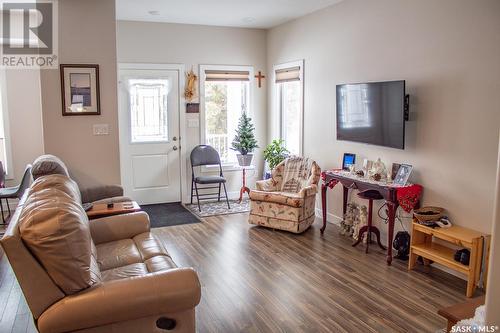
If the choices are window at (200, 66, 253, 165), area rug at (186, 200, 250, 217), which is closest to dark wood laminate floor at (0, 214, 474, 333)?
area rug at (186, 200, 250, 217)

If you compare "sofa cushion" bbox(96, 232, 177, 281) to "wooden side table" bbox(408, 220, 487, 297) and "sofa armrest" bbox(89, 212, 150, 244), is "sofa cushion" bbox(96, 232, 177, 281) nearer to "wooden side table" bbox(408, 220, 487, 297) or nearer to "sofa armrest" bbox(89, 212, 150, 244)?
"sofa armrest" bbox(89, 212, 150, 244)

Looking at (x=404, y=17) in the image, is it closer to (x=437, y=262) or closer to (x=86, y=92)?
(x=437, y=262)

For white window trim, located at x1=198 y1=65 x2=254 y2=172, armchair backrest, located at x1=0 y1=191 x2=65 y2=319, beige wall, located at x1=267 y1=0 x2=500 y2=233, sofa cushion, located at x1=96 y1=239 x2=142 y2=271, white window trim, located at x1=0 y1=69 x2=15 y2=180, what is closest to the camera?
armchair backrest, located at x1=0 y1=191 x2=65 y2=319

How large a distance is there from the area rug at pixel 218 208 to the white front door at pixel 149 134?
1.88 ft

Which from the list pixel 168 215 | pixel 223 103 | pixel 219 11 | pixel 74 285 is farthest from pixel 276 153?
pixel 74 285

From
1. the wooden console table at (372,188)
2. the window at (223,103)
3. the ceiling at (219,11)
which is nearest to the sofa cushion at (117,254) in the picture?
the wooden console table at (372,188)

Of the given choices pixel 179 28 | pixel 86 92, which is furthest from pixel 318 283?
pixel 179 28

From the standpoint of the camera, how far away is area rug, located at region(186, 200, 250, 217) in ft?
20.3

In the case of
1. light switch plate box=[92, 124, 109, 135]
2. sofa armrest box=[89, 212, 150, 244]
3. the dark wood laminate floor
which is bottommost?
the dark wood laminate floor

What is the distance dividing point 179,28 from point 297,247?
151 inches

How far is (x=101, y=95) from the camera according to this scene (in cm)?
493

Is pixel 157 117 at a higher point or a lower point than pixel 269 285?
higher

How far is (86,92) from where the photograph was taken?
487 cm

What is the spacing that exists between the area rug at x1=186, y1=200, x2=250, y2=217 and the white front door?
573 millimetres
